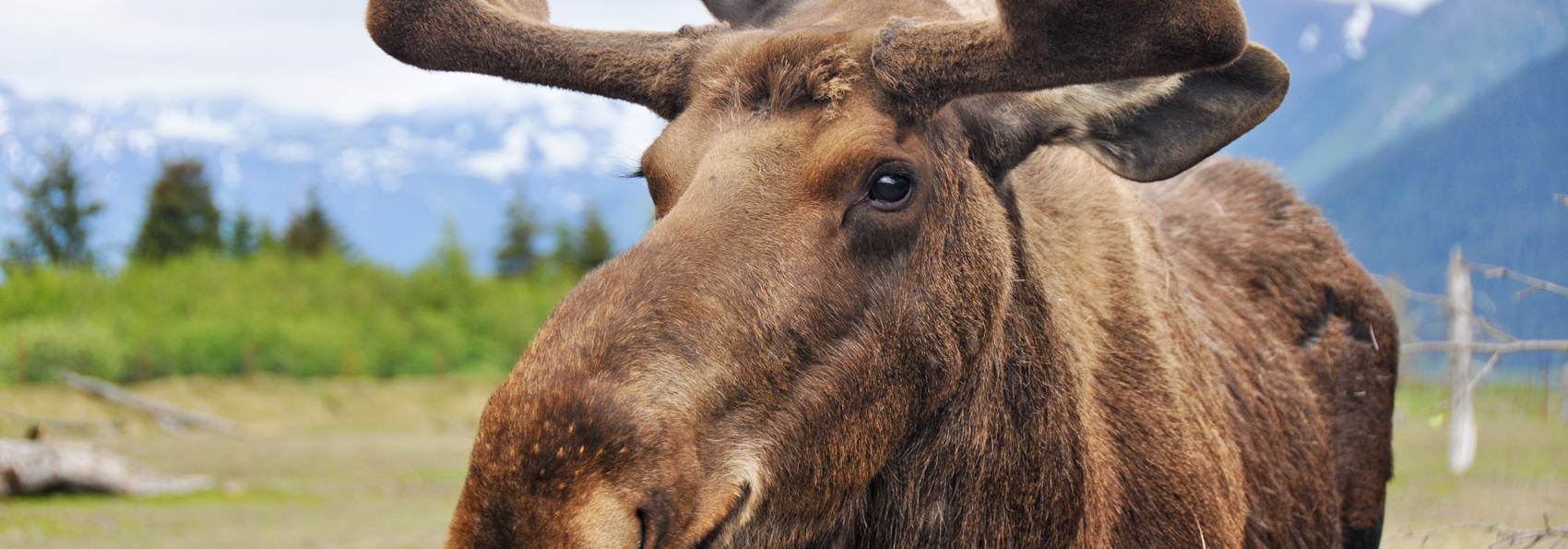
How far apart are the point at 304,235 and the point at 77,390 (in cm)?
1814

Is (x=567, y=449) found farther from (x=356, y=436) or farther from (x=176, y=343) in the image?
(x=176, y=343)

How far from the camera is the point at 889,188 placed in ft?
7.54

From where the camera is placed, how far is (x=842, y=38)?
2.44m

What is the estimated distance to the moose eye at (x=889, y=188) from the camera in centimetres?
229

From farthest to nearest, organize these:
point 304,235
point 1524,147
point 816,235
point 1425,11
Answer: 1. point 304,235
2. point 1425,11
3. point 1524,147
4. point 816,235

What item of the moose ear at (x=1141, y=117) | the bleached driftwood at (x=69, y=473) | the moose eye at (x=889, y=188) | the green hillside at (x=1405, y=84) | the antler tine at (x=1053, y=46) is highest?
the green hillside at (x=1405, y=84)

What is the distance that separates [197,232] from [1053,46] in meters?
34.8

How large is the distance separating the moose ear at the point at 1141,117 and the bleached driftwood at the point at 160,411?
63.5ft

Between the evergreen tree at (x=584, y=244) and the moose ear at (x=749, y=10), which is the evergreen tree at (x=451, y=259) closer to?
the evergreen tree at (x=584, y=244)

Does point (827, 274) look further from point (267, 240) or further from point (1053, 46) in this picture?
point (267, 240)

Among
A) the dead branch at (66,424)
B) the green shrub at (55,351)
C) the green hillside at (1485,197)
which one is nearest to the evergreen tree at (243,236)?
the green shrub at (55,351)

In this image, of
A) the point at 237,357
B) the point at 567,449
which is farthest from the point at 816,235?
the point at 237,357

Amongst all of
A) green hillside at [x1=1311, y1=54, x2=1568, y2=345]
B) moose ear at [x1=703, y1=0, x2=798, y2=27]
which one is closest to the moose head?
moose ear at [x1=703, y1=0, x2=798, y2=27]

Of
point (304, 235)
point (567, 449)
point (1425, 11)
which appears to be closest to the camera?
point (567, 449)
